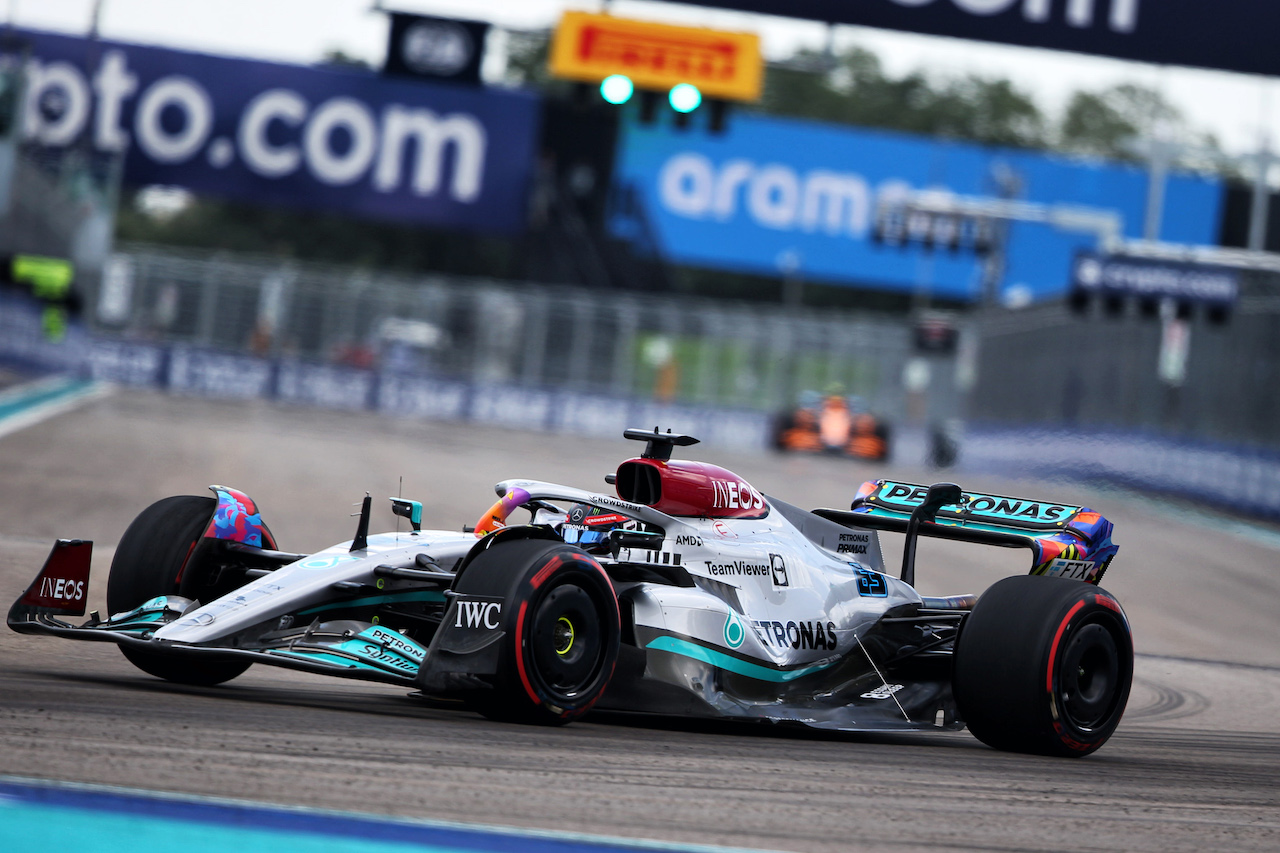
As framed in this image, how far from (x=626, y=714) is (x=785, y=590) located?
912mm

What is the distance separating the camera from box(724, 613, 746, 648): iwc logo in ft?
22.9

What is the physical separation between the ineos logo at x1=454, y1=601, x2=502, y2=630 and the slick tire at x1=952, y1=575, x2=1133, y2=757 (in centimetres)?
226

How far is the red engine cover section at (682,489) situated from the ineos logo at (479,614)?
1.42 metres

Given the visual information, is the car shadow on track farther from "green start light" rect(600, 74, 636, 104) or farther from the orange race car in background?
the orange race car in background

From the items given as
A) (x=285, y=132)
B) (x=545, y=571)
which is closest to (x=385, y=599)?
(x=545, y=571)

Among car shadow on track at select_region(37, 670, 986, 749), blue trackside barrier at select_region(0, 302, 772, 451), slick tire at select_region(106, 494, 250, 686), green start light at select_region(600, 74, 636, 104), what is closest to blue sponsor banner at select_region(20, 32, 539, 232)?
blue trackside barrier at select_region(0, 302, 772, 451)

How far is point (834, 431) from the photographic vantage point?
Result: 36.1 m

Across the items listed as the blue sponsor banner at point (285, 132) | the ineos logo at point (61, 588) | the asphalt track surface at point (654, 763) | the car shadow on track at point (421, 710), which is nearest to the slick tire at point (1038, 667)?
the asphalt track surface at point (654, 763)

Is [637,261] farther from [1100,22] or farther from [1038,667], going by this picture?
[1038,667]

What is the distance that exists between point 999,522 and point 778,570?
1430mm

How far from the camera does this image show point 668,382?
40000 millimetres

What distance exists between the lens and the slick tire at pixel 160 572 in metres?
6.91

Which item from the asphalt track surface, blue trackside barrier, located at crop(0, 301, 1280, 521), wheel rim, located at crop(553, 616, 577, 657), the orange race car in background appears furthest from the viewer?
blue trackside barrier, located at crop(0, 301, 1280, 521)

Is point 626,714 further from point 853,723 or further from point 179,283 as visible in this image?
point 179,283
